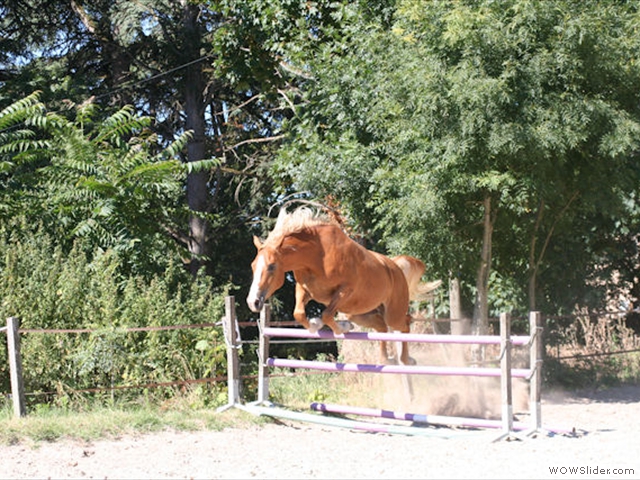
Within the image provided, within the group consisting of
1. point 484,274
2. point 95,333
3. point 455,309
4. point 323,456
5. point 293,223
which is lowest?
point 323,456

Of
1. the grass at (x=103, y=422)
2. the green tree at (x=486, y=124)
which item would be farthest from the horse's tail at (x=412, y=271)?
the grass at (x=103, y=422)

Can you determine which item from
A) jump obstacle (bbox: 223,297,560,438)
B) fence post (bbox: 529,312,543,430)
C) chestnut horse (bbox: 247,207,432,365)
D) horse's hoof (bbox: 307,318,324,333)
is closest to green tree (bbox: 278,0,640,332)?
chestnut horse (bbox: 247,207,432,365)

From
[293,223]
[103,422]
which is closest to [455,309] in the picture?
[293,223]

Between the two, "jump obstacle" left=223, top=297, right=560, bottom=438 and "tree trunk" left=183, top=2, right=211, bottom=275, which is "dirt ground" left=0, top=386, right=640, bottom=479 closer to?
"jump obstacle" left=223, top=297, right=560, bottom=438

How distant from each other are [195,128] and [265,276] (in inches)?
490

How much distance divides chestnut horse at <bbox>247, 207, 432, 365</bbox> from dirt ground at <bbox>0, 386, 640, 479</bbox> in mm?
1245

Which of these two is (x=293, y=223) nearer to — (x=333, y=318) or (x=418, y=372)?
(x=333, y=318)

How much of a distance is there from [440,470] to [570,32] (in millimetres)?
6221

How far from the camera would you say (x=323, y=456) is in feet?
23.3

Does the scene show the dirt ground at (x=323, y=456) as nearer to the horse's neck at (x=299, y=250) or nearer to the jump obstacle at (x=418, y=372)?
the jump obstacle at (x=418, y=372)

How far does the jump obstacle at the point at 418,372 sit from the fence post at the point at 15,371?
2352 mm

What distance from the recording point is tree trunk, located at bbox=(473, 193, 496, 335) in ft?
37.1

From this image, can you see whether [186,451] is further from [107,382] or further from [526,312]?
[526,312]

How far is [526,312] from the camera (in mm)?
13844
